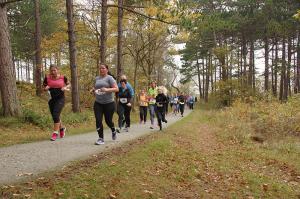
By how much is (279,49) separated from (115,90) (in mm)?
36493

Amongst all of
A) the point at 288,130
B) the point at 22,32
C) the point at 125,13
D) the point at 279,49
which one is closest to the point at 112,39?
the point at 125,13

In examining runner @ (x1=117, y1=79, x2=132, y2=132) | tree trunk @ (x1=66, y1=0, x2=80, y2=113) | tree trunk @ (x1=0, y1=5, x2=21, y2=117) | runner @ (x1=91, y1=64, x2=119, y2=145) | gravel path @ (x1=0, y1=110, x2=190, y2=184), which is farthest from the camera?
tree trunk @ (x1=66, y1=0, x2=80, y2=113)

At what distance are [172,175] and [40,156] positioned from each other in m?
2.79

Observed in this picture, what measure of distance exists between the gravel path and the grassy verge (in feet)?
1.11

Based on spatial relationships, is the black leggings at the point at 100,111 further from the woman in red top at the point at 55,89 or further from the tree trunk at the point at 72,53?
the tree trunk at the point at 72,53

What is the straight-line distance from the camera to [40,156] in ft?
25.3

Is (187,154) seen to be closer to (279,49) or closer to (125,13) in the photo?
(125,13)

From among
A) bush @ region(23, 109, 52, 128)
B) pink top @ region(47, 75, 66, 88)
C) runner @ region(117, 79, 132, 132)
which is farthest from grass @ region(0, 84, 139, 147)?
pink top @ region(47, 75, 66, 88)

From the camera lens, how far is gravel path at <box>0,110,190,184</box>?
247 inches

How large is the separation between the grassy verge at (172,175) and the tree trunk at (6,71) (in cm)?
483

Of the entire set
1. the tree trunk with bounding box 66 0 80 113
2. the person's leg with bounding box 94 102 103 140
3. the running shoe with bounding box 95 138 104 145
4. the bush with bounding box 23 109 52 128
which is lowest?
the running shoe with bounding box 95 138 104 145

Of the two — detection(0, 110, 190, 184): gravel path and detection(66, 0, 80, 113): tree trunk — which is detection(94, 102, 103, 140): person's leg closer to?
detection(0, 110, 190, 184): gravel path

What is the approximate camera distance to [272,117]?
1842 cm

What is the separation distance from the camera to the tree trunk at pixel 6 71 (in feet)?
39.8
